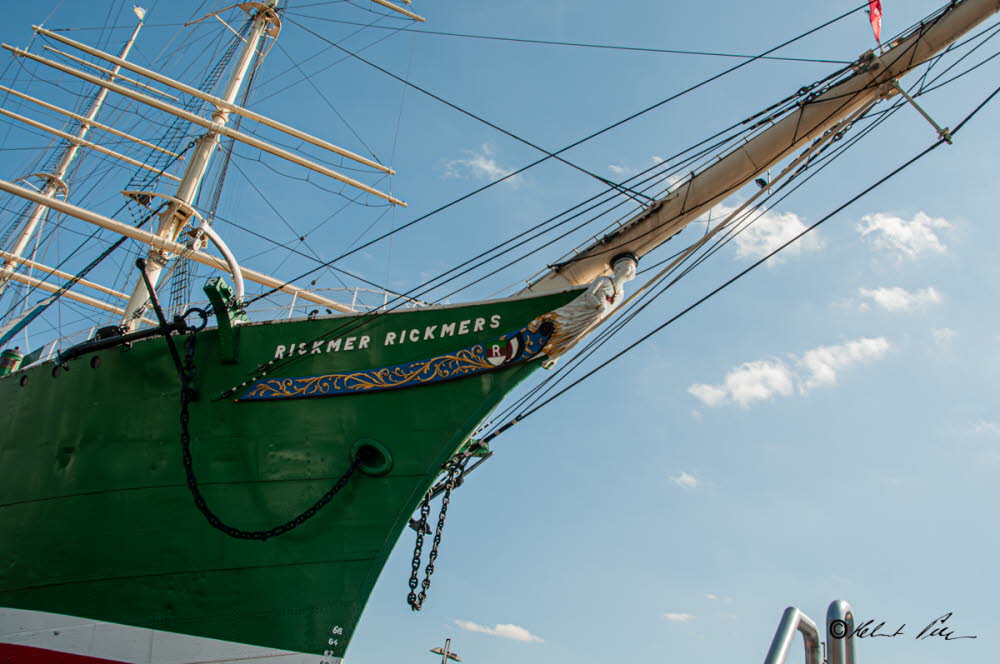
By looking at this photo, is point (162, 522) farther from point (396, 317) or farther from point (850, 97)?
point (850, 97)

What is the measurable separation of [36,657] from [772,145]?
33.8ft

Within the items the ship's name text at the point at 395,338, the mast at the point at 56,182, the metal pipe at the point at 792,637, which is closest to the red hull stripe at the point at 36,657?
the ship's name text at the point at 395,338

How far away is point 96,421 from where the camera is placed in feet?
29.9

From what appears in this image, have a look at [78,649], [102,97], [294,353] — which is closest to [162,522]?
[78,649]

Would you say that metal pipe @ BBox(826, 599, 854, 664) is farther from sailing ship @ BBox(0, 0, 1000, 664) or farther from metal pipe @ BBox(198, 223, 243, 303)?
metal pipe @ BBox(198, 223, 243, 303)

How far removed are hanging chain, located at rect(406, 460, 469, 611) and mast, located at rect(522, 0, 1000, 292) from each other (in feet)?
7.50

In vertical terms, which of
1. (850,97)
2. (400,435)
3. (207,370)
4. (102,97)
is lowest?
(400,435)

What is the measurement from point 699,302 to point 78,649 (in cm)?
801

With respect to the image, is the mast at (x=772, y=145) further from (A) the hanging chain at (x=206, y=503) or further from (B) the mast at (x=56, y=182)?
(B) the mast at (x=56, y=182)

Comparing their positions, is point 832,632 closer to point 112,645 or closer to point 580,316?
point 580,316

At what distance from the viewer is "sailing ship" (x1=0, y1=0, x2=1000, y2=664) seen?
7.78 meters

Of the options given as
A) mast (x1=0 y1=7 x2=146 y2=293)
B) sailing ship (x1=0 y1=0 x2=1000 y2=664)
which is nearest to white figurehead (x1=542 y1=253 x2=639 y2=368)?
sailing ship (x1=0 y1=0 x2=1000 y2=664)

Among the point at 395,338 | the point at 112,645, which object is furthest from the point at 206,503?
the point at 395,338

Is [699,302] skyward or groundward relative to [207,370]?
skyward
